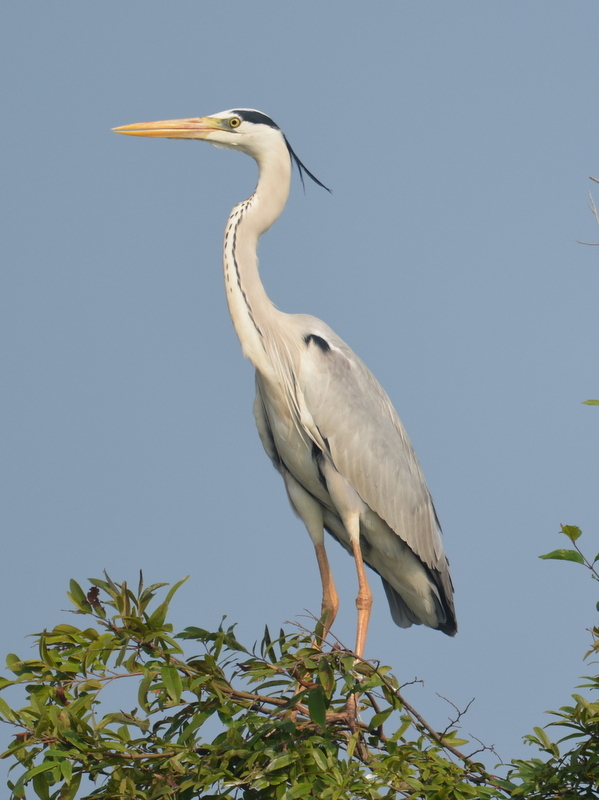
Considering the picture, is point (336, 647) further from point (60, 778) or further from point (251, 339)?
point (251, 339)

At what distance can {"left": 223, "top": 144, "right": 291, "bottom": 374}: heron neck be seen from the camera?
17.7 ft

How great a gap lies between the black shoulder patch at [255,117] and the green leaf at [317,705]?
3.42m

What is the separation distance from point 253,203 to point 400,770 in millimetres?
3077

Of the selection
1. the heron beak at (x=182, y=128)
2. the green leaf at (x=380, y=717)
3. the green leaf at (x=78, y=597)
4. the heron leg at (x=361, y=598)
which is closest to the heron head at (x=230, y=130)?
the heron beak at (x=182, y=128)

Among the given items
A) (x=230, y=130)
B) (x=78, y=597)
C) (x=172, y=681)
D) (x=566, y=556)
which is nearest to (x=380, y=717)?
(x=172, y=681)

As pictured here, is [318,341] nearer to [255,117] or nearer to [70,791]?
[255,117]

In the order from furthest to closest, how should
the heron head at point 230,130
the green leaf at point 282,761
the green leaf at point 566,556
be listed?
the heron head at point 230,130
the green leaf at point 282,761
the green leaf at point 566,556

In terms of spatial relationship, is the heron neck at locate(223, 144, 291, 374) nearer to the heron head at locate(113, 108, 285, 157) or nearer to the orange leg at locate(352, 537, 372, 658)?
the heron head at locate(113, 108, 285, 157)

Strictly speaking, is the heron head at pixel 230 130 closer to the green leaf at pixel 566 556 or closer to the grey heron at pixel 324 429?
the grey heron at pixel 324 429

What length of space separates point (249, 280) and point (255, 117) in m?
1.03

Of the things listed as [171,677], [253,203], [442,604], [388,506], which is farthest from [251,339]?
[171,677]

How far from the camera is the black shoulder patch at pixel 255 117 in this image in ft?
19.3

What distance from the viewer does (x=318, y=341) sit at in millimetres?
5535

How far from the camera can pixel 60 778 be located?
3.41 m
